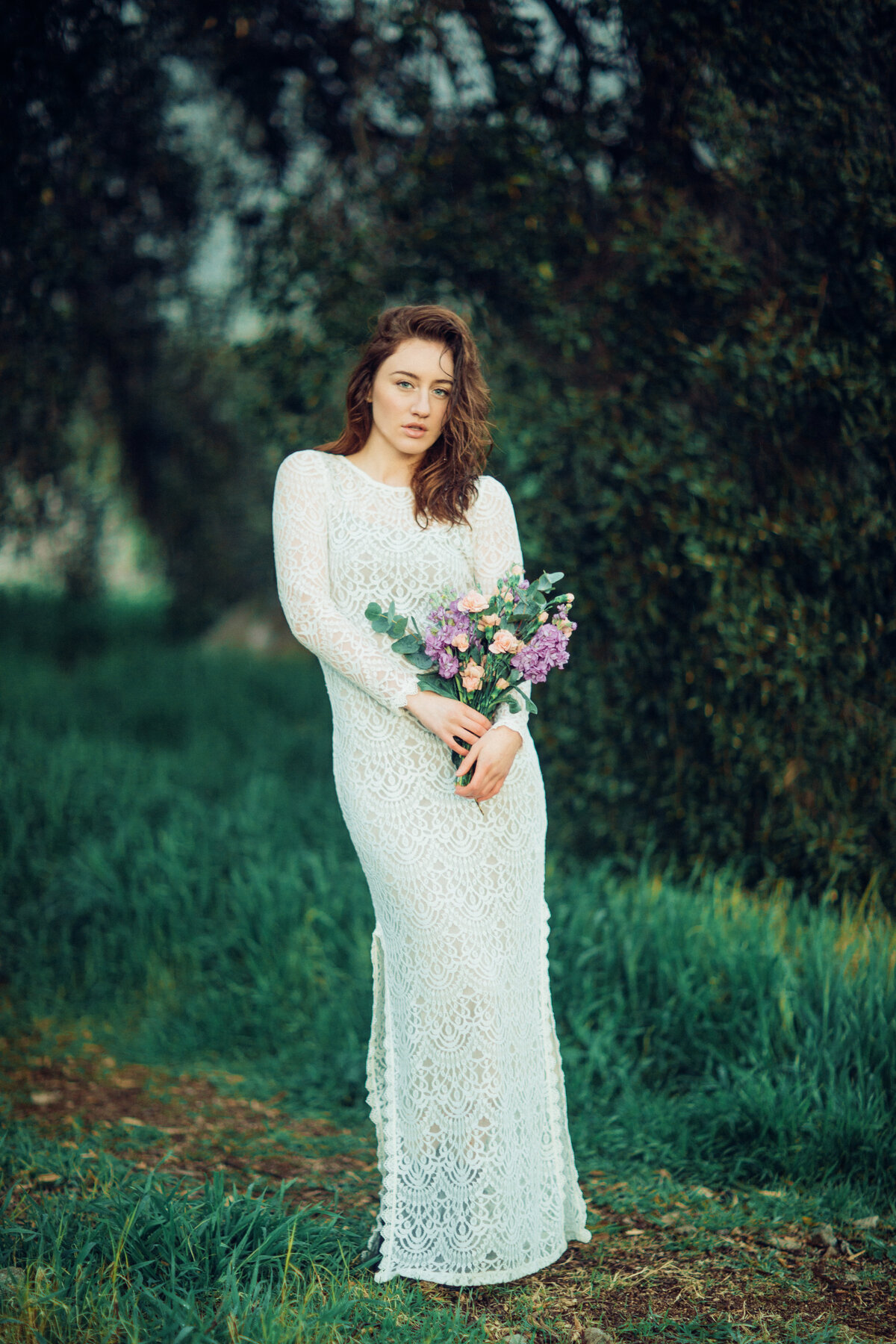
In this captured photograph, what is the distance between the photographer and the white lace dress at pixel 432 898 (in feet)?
8.85

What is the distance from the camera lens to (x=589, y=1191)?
339 centimetres

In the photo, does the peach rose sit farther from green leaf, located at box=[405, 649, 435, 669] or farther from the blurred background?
the blurred background

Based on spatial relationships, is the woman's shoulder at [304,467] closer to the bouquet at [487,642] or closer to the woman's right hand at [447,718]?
the bouquet at [487,642]

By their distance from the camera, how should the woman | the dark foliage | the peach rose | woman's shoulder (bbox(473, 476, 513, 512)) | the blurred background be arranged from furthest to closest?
the dark foliage
the blurred background
woman's shoulder (bbox(473, 476, 513, 512))
the woman
the peach rose

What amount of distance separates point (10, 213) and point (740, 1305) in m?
5.20

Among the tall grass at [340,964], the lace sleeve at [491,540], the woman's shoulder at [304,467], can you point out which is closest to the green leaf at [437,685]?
the lace sleeve at [491,540]

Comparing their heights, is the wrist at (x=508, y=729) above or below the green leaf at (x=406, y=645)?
below

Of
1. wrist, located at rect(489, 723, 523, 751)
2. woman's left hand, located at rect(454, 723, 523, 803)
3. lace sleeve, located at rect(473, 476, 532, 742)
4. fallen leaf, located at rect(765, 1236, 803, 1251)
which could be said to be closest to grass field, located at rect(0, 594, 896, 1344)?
fallen leaf, located at rect(765, 1236, 803, 1251)

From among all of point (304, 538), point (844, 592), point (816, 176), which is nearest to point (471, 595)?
point (304, 538)

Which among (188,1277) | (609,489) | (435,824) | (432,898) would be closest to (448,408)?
(435,824)

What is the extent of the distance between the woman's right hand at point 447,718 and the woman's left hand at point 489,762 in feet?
0.09

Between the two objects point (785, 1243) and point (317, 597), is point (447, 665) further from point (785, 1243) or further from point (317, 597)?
point (785, 1243)

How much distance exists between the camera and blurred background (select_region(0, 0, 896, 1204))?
4098mm

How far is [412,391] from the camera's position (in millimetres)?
2854
